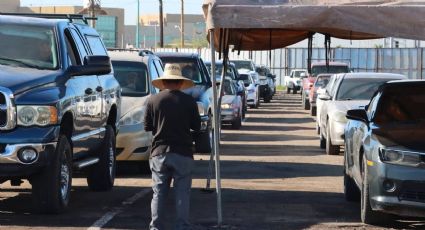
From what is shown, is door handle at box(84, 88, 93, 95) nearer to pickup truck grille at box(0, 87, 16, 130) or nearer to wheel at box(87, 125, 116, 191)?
wheel at box(87, 125, 116, 191)

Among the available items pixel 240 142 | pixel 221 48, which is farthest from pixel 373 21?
pixel 240 142

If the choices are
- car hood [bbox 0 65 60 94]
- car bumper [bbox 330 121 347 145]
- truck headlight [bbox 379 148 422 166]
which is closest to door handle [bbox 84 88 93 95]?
car hood [bbox 0 65 60 94]

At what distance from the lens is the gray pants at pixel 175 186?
886cm

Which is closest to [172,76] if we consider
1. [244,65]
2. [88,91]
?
[88,91]

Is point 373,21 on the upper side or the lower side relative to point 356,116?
upper

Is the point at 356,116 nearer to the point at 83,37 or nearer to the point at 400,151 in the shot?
the point at 400,151

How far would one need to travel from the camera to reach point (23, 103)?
9.92m

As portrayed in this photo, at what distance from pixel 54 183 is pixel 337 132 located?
923 cm

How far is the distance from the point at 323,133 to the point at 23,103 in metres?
11.4

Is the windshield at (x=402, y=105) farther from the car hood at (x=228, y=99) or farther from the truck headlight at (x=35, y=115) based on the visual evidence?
the car hood at (x=228, y=99)

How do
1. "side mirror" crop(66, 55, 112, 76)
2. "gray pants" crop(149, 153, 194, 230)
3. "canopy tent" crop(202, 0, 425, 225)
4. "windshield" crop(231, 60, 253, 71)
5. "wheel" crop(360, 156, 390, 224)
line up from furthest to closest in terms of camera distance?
"windshield" crop(231, 60, 253, 71)
"side mirror" crop(66, 55, 112, 76)
"wheel" crop(360, 156, 390, 224)
"canopy tent" crop(202, 0, 425, 225)
"gray pants" crop(149, 153, 194, 230)

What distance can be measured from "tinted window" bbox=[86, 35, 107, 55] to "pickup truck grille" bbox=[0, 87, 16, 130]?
3023 mm

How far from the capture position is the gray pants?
886 cm

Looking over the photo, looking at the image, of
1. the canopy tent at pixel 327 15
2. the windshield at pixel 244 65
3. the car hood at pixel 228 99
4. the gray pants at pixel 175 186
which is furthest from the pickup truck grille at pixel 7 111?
the windshield at pixel 244 65
